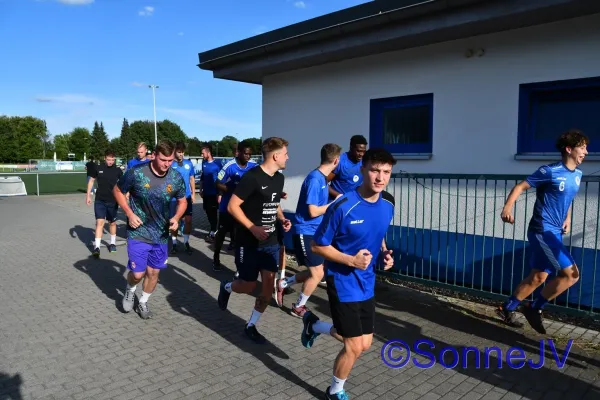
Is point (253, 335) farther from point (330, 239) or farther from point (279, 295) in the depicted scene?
point (330, 239)

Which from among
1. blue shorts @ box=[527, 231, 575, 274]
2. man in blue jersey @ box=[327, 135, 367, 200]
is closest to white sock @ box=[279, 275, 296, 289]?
man in blue jersey @ box=[327, 135, 367, 200]

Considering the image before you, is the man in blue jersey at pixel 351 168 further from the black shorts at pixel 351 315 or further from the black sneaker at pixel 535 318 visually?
the black shorts at pixel 351 315

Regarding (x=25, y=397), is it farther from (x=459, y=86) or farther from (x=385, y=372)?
(x=459, y=86)

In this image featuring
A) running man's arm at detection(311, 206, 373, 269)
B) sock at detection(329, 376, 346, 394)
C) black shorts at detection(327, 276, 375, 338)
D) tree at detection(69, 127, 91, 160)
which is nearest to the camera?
running man's arm at detection(311, 206, 373, 269)

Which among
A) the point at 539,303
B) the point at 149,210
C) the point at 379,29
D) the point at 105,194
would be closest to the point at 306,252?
the point at 149,210

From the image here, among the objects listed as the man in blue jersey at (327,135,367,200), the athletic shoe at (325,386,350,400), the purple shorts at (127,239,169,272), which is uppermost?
the man in blue jersey at (327,135,367,200)

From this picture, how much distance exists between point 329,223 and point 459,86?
442 centimetres

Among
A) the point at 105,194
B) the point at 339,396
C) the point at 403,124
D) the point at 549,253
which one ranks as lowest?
the point at 339,396

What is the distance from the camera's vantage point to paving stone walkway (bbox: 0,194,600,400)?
3.53 meters

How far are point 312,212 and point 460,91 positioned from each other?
3.20m

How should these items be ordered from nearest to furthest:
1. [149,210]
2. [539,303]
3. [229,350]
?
[229,350] < [539,303] < [149,210]

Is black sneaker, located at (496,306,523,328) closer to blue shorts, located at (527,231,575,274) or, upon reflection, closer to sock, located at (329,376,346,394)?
blue shorts, located at (527,231,575,274)

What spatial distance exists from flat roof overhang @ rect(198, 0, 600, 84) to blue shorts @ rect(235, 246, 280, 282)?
3738 mm

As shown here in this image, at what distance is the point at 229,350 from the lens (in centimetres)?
427
